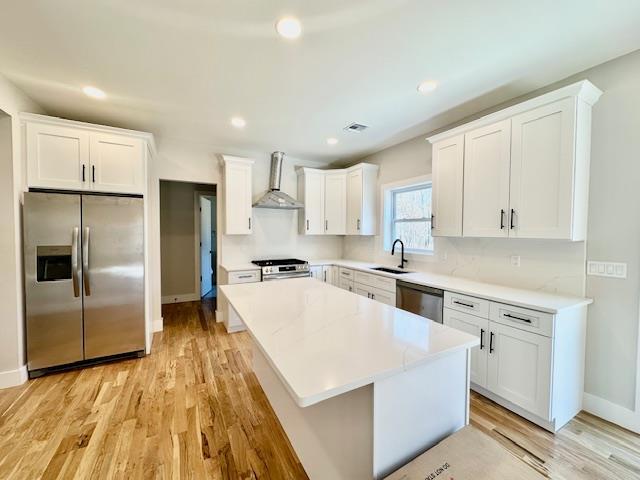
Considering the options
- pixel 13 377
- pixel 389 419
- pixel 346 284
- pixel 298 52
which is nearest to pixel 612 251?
pixel 389 419

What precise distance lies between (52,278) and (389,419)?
3.22 m

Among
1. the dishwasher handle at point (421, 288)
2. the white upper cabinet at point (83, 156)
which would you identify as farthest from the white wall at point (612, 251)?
the white upper cabinet at point (83, 156)

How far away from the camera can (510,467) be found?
990 millimetres

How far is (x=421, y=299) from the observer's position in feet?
9.20

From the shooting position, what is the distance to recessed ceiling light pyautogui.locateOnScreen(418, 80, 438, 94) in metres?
2.27

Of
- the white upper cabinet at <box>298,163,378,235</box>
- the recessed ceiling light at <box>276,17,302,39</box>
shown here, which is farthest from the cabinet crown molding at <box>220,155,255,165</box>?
the recessed ceiling light at <box>276,17,302,39</box>

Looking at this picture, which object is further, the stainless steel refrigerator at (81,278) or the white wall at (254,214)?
A: the white wall at (254,214)

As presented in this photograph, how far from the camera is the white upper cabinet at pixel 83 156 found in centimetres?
254

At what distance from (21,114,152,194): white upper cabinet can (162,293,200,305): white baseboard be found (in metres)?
3.17

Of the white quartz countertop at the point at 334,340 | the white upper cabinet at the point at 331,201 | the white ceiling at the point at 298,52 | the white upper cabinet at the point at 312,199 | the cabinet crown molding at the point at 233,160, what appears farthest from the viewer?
the white upper cabinet at the point at 312,199

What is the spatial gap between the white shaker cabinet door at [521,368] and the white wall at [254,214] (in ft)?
10.8

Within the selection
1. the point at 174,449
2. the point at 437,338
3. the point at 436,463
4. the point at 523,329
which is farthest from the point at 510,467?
the point at 174,449

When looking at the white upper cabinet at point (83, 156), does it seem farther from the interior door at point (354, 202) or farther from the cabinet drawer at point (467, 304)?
the cabinet drawer at point (467, 304)

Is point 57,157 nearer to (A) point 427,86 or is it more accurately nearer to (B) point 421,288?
(A) point 427,86
